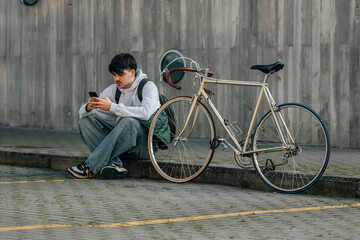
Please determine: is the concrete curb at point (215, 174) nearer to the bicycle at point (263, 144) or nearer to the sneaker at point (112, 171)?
the bicycle at point (263, 144)

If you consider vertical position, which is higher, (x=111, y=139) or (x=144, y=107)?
(x=144, y=107)

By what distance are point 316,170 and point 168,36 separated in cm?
563

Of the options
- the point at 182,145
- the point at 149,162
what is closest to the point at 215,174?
Result: the point at 182,145

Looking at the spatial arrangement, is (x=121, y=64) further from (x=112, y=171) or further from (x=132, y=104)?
(x=112, y=171)

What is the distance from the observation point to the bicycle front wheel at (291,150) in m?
6.29

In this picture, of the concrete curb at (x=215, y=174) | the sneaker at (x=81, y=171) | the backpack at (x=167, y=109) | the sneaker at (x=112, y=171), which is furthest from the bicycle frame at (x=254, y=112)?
the sneaker at (x=81, y=171)

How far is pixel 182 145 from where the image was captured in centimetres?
721

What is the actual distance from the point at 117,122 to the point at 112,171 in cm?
49

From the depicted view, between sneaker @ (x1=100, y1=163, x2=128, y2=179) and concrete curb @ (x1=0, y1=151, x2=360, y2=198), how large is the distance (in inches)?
13.0

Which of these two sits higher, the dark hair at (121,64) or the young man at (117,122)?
the dark hair at (121,64)

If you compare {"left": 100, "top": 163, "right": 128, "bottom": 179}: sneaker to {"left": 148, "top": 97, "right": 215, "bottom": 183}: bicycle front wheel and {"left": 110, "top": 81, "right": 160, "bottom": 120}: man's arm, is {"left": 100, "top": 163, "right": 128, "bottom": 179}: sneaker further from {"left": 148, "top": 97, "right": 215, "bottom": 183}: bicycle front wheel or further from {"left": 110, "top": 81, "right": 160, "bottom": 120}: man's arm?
{"left": 110, "top": 81, "right": 160, "bottom": 120}: man's arm

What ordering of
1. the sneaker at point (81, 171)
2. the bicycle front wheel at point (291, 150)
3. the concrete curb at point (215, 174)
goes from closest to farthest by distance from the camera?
the bicycle front wheel at point (291, 150) → the concrete curb at point (215, 174) → the sneaker at point (81, 171)

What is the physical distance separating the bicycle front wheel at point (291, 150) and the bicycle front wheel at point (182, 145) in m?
0.54

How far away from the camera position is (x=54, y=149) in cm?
923
